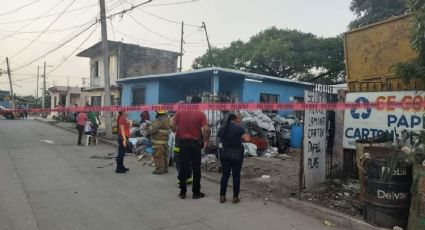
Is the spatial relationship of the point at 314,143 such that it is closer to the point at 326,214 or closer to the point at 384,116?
the point at 384,116

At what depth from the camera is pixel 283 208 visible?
21.0ft

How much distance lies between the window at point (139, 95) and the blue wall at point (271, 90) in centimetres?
737

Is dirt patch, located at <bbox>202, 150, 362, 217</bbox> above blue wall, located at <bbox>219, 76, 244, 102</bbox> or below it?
below

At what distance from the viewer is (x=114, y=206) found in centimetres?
621

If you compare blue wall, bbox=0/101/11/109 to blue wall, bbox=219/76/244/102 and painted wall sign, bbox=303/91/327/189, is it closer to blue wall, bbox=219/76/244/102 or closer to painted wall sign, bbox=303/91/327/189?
blue wall, bbox=219/76/244/102

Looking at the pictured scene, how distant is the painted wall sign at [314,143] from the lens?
22.6ft

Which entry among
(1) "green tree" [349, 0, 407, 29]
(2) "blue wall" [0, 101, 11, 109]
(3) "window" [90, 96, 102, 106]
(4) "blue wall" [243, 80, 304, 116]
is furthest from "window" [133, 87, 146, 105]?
(2) "blue wall" [0, 101, 11, 109]

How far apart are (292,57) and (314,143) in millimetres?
21364

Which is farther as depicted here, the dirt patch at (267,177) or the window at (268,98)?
the window at (268,98)

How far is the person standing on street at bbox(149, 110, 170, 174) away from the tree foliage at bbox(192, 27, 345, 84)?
19050mm

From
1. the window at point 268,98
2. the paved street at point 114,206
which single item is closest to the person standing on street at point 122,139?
the paved street at point 114,206

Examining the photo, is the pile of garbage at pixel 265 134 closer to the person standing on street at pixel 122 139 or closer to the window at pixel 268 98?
the window at pixel 268 98

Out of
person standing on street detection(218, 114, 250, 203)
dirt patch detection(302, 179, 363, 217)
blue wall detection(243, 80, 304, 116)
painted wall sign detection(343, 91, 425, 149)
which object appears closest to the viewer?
dirt patch detection(302, 179, 363, 217)

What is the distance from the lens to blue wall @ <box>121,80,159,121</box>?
2130 cm
